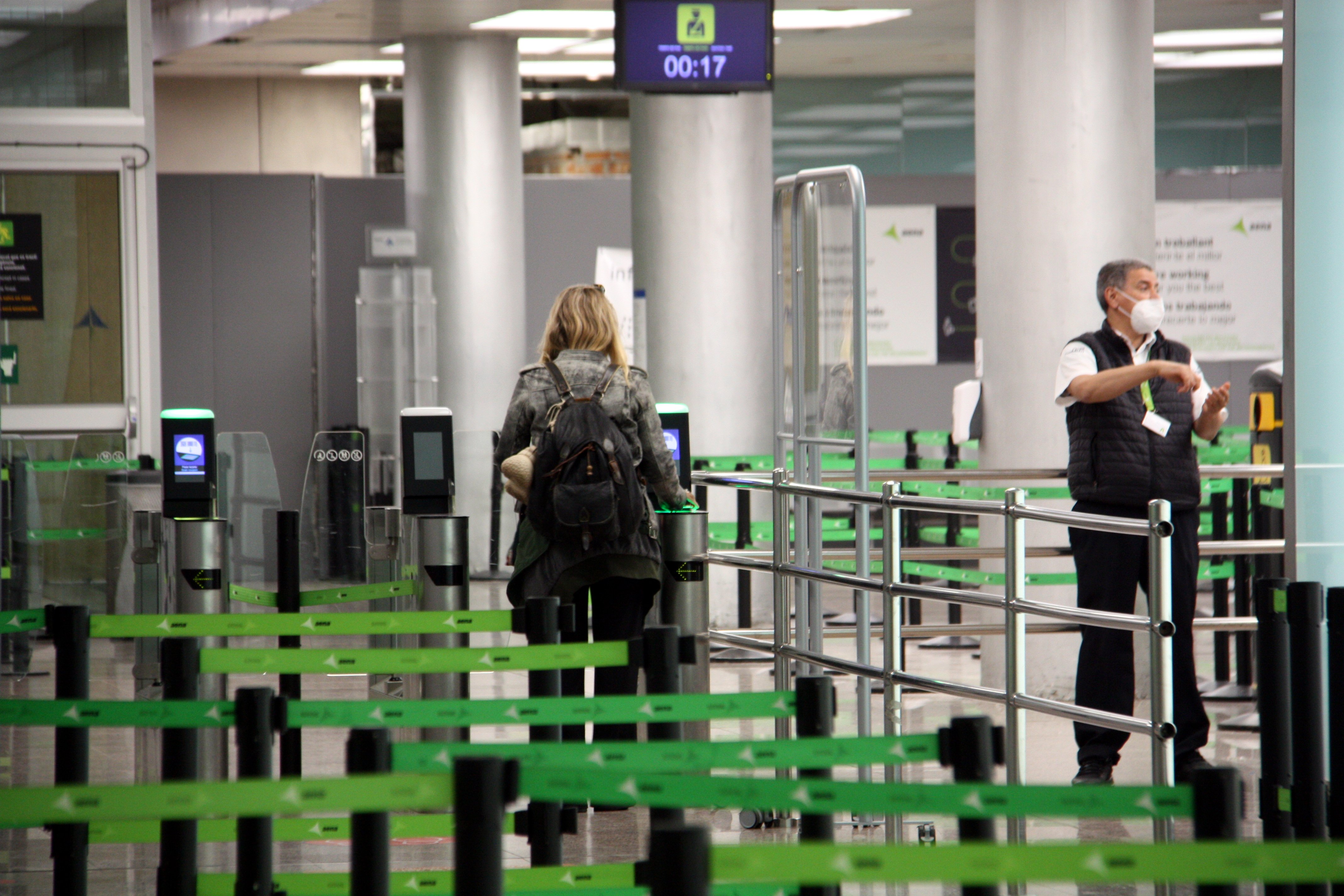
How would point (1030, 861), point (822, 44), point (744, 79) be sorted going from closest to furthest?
point (1030, 861), point (744, 79), point (822, 44)

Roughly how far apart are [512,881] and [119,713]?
2.73ft

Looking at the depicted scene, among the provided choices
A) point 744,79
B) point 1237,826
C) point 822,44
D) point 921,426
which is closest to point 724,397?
point 744,79

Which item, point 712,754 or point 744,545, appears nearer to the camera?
point 712,754

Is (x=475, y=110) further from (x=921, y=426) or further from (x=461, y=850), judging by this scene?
(x=461, y=850)

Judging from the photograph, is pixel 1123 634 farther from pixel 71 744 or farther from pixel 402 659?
pixel 71 744

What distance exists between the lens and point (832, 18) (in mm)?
11352

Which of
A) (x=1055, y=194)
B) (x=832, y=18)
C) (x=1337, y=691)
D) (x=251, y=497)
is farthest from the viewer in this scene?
(x=832, y=18)

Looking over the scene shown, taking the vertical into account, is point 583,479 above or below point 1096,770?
above

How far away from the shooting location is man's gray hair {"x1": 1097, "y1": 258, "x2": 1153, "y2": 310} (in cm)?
571

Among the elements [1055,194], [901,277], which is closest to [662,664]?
[1055,194]

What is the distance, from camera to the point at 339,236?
14.3 metres

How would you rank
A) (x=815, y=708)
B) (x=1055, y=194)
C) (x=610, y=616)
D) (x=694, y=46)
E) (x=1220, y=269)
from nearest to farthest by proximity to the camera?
(x=815, y=708) < (x=610, y=616) < (x=1055, y=194) < (x=694, y=46) < (x=1220, y=269)

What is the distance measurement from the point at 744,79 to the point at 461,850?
606cm

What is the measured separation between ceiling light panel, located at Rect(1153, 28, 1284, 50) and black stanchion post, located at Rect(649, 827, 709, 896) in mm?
11086
